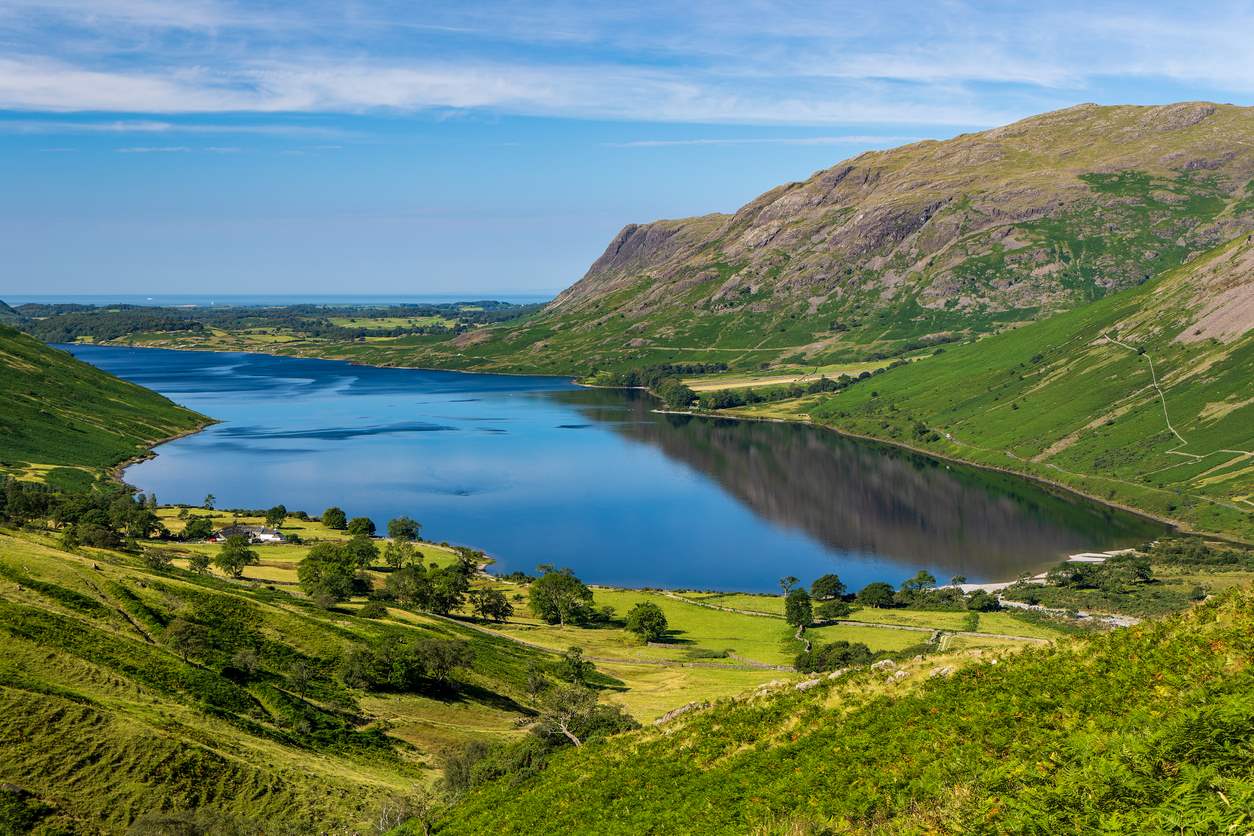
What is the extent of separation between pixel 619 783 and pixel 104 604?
55919 millimetres

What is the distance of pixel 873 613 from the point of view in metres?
140

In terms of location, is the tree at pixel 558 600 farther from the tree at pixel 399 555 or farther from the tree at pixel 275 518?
the tree at pixel 275 518

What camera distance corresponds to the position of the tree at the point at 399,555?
146 meters

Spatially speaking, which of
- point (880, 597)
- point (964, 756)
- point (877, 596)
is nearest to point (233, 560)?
point (877, 596)

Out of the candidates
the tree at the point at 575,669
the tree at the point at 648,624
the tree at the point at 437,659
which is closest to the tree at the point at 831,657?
the tree at the point at 648,624

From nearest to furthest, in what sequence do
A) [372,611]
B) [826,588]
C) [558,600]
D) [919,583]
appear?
[372,611] → [558,600] → [826,588] → [919,583]

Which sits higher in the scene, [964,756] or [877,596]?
[964,756]

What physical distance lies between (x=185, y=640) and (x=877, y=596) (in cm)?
10915

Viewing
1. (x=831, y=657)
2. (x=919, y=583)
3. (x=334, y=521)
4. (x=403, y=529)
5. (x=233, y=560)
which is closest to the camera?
(x=831, y=657)

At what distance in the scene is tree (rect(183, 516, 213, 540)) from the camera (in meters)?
156

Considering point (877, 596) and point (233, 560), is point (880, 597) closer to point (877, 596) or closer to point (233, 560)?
point (877, 596)

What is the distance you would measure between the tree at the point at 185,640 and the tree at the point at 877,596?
107126mm

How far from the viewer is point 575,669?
9631 cm

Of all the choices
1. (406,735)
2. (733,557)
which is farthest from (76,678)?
(733,557)
